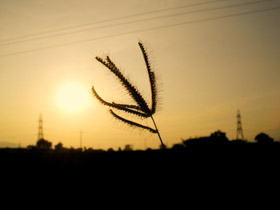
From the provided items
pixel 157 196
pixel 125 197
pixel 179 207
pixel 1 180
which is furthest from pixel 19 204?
pixel 179 207

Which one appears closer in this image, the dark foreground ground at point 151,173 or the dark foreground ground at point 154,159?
the dark foreground ground at point 151,173

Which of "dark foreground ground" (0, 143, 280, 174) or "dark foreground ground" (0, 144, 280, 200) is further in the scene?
"dark foreground ground" (0, 143, 280, 174)

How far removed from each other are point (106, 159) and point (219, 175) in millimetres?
1313

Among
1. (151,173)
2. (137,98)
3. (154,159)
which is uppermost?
(137,98)

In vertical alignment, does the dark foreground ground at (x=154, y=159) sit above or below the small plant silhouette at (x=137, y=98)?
below

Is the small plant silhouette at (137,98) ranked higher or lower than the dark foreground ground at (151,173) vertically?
higher

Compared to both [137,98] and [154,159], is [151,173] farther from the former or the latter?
[137,98]

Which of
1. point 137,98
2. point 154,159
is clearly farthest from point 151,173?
point 137,98

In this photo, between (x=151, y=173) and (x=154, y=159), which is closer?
(x=151, y=173)

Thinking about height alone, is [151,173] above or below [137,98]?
below

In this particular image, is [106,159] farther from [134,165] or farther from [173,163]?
[173,163]

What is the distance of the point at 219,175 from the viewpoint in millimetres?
2400

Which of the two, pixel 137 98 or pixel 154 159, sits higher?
pixel 137 98

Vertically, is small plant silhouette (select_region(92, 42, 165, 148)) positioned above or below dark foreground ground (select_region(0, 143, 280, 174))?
above
